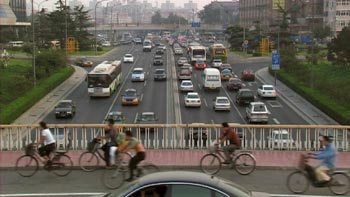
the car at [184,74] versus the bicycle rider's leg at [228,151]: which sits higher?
the bicycle rider's leg at [228,151]

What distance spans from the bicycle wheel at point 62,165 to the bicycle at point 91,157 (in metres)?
0.33

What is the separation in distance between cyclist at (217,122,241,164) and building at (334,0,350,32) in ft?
366

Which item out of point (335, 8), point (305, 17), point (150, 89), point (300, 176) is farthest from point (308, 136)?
point (305, 17)

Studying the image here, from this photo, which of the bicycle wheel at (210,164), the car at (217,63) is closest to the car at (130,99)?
the car at (217,63)

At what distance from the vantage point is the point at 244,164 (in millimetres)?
15148

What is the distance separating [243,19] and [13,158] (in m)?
145

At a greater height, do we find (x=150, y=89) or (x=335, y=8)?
(x=335, y=8)

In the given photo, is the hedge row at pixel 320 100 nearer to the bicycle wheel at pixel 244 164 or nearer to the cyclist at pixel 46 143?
the bicycle wheel at pixel 244 164

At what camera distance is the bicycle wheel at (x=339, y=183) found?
13.0 metres

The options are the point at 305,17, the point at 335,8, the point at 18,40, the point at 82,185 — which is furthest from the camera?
the point at 305,17

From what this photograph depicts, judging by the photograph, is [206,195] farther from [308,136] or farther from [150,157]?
[308,136]

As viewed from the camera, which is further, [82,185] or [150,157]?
[150,157]

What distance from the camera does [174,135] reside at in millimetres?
18547

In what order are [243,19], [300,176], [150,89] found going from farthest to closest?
[243,19] → [150,89] → [300,176]
